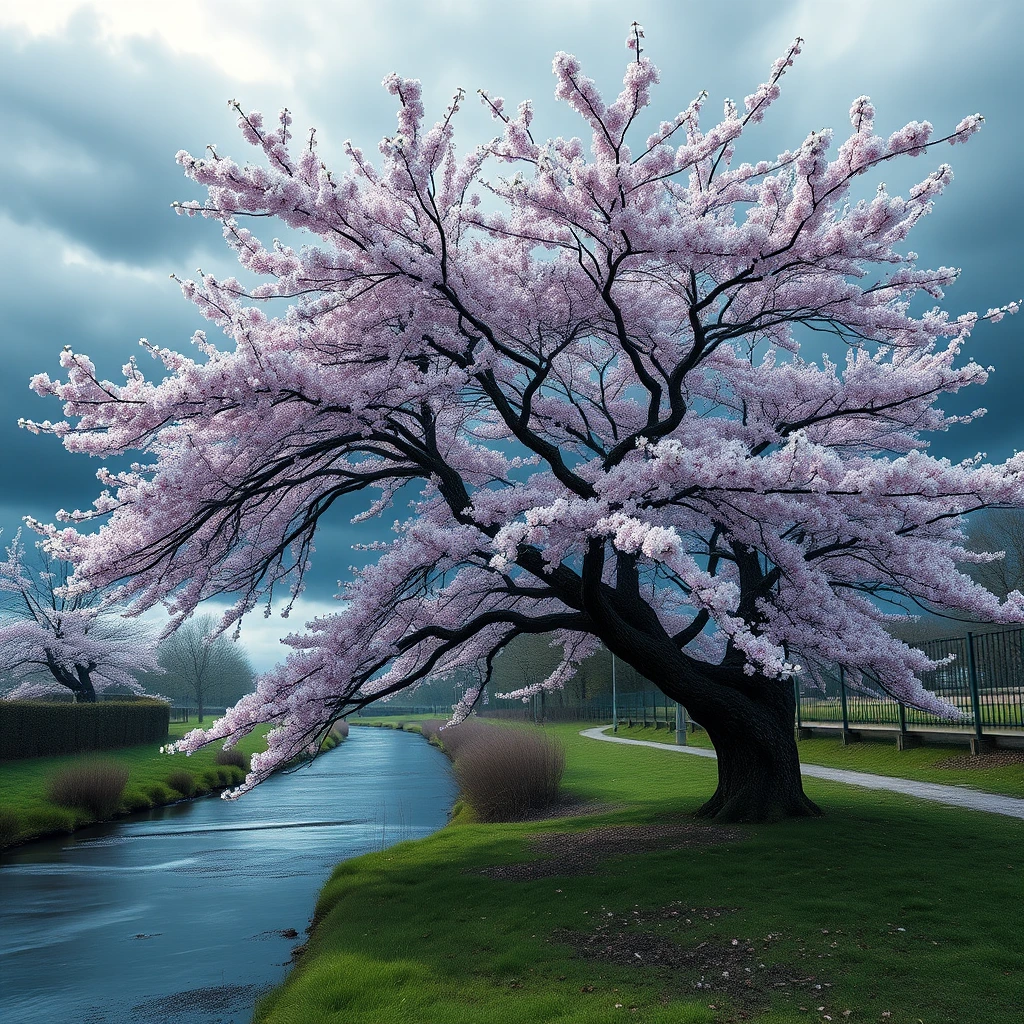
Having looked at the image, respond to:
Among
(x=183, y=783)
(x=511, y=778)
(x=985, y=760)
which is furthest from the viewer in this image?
(x=183, y=783)

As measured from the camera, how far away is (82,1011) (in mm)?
8867

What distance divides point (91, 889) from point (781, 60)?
53.2 feet

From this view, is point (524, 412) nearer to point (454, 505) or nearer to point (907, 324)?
point (454, 505)

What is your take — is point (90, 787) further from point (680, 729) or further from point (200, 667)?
point (200, 667)

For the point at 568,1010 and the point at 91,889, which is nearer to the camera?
the point at 568,1010

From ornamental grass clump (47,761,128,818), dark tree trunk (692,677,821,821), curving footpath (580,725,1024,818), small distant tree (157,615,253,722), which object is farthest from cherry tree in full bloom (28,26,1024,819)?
small distant tree (157,615,253,722)

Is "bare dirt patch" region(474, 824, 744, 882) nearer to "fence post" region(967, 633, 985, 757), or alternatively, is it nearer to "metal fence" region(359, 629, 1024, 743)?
"metal fence" region(359, 629, 1024, 743)

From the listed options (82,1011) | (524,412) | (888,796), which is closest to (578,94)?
(524,412)

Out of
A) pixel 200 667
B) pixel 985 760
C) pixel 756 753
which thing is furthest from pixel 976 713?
pixel 200 667

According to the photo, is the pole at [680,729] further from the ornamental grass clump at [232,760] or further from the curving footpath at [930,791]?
the ornamental grass clump at [232,760]

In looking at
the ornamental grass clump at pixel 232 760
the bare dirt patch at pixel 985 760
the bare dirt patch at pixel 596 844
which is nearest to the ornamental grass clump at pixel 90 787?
the ornamental grass clump at pixel 232 760

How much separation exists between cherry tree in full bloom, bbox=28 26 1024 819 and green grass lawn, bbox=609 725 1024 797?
6.04m

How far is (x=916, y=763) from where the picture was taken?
68.6 feet

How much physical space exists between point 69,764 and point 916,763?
23310 mm
